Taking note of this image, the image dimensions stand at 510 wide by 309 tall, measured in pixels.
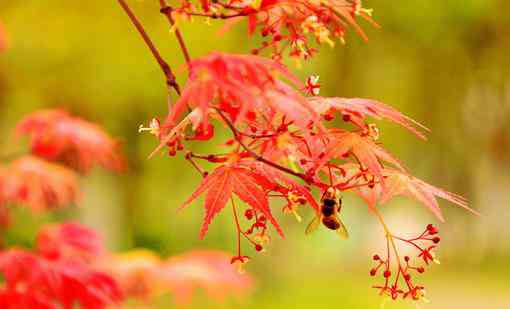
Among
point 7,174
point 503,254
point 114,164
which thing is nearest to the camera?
point 7,174

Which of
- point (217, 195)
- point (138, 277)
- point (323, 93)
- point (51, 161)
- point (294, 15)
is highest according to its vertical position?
point (323, 93)

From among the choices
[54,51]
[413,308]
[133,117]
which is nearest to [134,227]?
[133,117]

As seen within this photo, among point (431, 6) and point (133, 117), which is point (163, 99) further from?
point (431, 6)

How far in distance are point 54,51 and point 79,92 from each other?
451 millimetres

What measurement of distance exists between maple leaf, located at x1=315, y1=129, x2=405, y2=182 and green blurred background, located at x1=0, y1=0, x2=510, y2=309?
3.60 m

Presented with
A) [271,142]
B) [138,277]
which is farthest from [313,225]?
[138,277]

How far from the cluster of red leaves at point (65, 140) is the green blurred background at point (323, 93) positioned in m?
2.00

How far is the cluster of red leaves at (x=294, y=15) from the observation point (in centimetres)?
86

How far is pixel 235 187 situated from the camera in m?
0.83

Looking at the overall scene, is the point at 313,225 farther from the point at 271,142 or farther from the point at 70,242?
the point at 70,242

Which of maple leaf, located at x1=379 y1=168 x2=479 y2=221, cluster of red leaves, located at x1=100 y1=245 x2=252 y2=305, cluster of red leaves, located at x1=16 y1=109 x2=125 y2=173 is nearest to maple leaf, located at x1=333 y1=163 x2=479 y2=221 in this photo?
maple leaf, located at x1=379 y1=168 x2=479 y2=221

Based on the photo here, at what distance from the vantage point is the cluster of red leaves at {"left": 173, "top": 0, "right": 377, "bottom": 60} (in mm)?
860

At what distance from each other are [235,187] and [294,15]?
0.27 metres

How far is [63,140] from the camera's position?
7.14 feet
